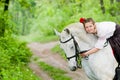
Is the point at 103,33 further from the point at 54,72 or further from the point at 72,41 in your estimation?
the point at 54,72

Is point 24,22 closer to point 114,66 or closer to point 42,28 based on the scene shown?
point 42,28

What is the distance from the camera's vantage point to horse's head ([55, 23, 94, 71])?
23.5 ft

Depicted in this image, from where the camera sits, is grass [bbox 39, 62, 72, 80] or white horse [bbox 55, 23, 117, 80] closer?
white horse [bbox 55, 23, 117, 80]

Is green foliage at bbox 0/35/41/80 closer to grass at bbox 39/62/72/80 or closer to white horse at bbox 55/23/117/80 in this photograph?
grass at bbox 39/62/72/80

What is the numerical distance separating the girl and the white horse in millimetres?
105

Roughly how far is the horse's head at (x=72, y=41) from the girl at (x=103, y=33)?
0.47ft

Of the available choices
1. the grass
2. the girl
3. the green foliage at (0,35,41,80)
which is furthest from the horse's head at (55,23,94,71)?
the grass

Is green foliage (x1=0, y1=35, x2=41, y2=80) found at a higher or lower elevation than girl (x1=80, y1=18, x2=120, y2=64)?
lower

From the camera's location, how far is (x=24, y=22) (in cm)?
8475

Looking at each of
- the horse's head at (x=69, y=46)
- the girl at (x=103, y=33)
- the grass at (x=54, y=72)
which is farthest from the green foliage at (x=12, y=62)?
the girl at (x=103, y=33)

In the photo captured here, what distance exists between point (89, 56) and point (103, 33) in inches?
22.7

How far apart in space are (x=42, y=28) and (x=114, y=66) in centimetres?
3901

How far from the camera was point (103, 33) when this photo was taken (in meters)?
7.13

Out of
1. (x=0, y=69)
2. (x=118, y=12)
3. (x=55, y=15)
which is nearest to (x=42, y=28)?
(x=55, y=15)
